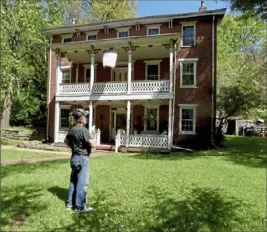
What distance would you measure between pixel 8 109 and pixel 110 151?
13.0m

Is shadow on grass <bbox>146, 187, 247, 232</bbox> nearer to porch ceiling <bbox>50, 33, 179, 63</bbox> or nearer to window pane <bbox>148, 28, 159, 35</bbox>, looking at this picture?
porch ceiling <bbox>50, 33, 179, 63</bbox>

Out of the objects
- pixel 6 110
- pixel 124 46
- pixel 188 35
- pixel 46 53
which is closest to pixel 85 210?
pixel 124 46

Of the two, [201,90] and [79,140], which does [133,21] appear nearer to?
[201,90]

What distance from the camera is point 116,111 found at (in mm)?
22312

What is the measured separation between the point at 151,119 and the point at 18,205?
1484cm

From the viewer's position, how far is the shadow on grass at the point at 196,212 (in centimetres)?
507

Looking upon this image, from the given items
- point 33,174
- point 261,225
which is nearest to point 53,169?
point 33,174

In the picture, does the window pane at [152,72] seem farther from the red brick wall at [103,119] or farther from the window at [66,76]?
the window at [66,76]

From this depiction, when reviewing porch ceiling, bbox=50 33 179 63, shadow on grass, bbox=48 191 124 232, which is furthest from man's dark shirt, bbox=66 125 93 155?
porch ceiling, bbox=50 33 179 63

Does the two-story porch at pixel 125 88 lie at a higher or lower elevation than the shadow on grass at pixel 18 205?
higher

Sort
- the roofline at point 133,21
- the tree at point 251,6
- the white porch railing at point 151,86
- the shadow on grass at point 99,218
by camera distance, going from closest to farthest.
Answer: the shadow on grass at point 99,218 < the tree at point 251,6 < the white porch railing at point 151,86 < the roofline at point 133,21

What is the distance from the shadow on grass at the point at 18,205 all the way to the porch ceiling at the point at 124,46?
12.0 m

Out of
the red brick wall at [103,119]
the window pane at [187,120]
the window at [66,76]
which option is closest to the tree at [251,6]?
the window pane at [187,120]

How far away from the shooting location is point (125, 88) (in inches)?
715
